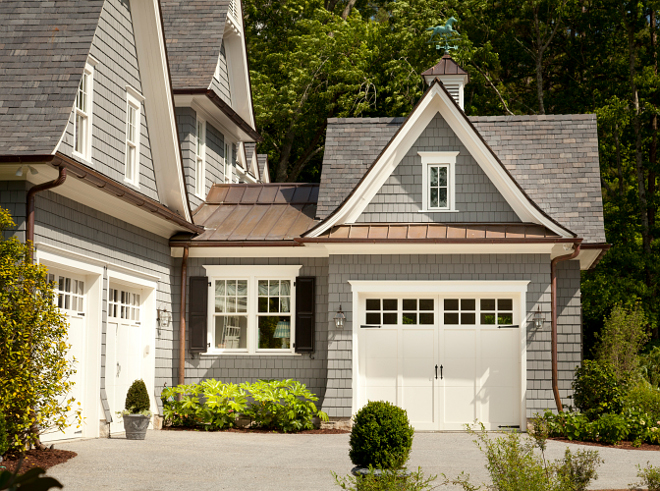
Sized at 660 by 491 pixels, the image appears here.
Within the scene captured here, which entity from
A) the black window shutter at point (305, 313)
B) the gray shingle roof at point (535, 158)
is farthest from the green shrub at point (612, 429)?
the black window shutter at point (305, 313)

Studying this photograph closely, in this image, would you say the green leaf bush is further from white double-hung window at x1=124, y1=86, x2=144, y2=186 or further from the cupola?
the cupola

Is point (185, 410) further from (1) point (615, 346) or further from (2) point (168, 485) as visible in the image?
(1) point (615, 346)

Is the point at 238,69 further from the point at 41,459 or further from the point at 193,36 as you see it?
the point at 41,459

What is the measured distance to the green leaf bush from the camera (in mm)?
14742

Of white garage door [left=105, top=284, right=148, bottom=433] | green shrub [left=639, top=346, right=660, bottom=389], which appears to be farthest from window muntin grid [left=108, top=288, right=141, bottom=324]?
green shrub [left=639, top=346, right=660, bottom=389]

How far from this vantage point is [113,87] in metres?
13.2

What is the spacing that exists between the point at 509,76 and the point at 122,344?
20.8 meters

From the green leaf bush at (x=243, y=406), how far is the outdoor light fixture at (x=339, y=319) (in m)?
1.27

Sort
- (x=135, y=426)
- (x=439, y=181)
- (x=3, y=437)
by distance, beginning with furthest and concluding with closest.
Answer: (x=439, y=181)
(x=135, y=426)
(x=3, y=437)

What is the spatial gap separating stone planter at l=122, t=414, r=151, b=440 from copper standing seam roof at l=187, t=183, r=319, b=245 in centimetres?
415

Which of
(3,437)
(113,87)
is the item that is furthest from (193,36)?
(3,437)

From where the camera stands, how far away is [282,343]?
1606cm

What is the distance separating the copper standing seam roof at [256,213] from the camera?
16.2 meters

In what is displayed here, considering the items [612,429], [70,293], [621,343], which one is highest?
[70,293]
